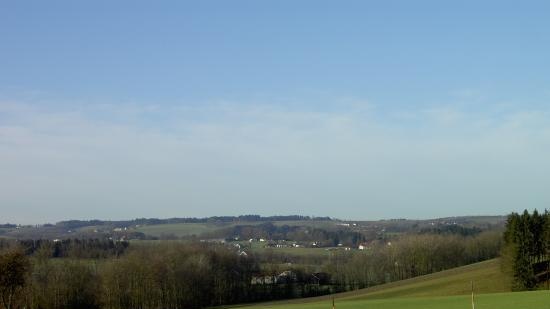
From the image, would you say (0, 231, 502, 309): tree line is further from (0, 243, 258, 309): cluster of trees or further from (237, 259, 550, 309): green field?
(237, 259, 550, 309): green field

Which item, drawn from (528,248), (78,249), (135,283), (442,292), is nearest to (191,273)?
(135,283)

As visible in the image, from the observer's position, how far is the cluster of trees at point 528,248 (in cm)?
8131

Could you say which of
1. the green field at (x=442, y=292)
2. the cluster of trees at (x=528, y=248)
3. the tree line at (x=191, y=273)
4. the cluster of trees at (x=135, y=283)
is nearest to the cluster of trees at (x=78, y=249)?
the tree line at (x=191, y=273)

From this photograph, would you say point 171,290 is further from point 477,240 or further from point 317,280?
point 477,240

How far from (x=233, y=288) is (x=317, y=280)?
784 inches

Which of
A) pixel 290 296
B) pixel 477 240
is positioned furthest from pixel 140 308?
pixel 477 240

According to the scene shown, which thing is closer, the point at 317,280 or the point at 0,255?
the point at 0,255

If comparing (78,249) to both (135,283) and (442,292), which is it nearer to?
(135,283)

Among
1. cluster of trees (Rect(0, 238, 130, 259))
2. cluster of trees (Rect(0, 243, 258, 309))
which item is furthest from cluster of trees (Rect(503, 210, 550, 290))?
cluster of trees (Rect(0, 238, 130, 259))

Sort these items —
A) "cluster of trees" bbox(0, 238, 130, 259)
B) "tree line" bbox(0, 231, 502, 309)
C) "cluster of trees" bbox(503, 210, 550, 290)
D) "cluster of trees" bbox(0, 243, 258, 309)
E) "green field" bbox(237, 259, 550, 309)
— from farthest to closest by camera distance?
"cluster of trees" bbox(0, 238, 130, 259)
"cluster of trees" bbox(0, 243, 258, 309)
"tree line" bbox(0, 231, 502, 309)
"cluster of trees" bbox(503, 210, 550, 290)
"green field" bbox(237, 259, 550, 309)

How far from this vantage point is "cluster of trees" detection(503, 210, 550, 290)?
81.3 meters

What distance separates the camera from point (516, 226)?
8375 cm

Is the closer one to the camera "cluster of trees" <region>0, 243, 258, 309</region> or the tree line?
the tree line

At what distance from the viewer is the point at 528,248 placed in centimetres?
8256
